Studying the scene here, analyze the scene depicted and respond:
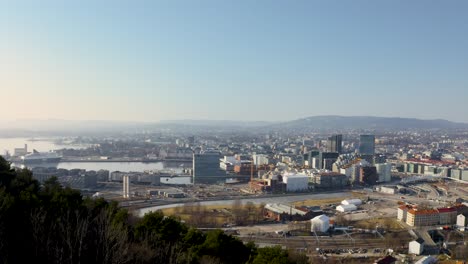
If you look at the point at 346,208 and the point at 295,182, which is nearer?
the point at 346,208

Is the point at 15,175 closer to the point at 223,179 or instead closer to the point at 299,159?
the point at 223,179

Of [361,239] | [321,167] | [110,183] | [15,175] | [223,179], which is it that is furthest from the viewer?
[321,167]

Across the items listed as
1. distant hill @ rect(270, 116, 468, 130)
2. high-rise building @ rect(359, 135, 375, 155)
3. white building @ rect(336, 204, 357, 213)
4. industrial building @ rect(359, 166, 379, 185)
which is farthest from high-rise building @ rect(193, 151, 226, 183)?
distant hill @ rect(270, 116, 468, 130)

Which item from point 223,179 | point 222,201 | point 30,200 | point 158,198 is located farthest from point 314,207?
point 30,200

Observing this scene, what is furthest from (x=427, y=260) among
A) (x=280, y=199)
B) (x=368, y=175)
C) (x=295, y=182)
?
(x=368, y=175)

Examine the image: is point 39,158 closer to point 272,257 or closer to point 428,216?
point 428,216

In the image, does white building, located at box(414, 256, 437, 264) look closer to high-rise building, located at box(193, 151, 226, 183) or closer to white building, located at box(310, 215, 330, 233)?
white building, located at box(310, 215, 330, 233)

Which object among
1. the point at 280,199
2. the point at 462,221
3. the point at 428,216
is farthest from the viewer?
the point at 280,199

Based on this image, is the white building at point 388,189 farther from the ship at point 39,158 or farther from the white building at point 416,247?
the ship at point 39,158
